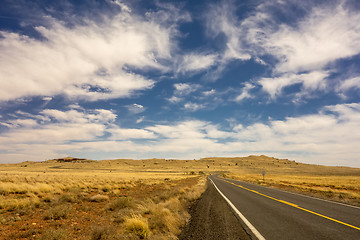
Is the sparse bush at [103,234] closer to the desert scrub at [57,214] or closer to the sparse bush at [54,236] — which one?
the sparse bush at [54,236]

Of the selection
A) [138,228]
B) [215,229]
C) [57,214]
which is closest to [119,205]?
[57,214]

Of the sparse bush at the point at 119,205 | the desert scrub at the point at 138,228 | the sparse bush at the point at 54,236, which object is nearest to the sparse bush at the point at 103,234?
the desert scrub at the point at 138,228

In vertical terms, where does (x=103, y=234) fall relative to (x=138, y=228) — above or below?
below

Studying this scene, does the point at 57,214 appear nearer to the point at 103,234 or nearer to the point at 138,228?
the point at 103,234

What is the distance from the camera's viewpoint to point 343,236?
5559 mm

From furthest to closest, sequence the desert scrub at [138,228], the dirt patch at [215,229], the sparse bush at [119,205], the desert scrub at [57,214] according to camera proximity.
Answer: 1. the sparse bush at [119,205]
2. the desert scrub at [57,214]
3. the desert scrub at [138,228]
4. the dirt patch at [215,229]

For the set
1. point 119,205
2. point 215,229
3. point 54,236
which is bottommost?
point 119,205

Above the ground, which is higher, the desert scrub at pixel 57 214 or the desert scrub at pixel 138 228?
the desert scrub at pixel 138 228

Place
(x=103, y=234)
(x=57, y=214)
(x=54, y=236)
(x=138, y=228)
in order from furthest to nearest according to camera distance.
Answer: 1. (x=57, y=214)
2. (x=138, y=228)
3. (x=103, y=234)
4. (x=54, y=236)

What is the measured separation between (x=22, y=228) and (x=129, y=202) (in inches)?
206

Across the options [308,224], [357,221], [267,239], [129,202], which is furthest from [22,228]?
[357,221]

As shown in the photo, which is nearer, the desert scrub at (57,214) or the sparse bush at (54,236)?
the sparse bush at (54,236)

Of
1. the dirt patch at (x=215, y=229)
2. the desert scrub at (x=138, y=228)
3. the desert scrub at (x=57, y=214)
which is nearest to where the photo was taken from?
the dirt patch at (x=215, y=229)

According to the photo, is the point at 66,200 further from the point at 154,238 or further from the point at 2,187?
the point at 154,238
